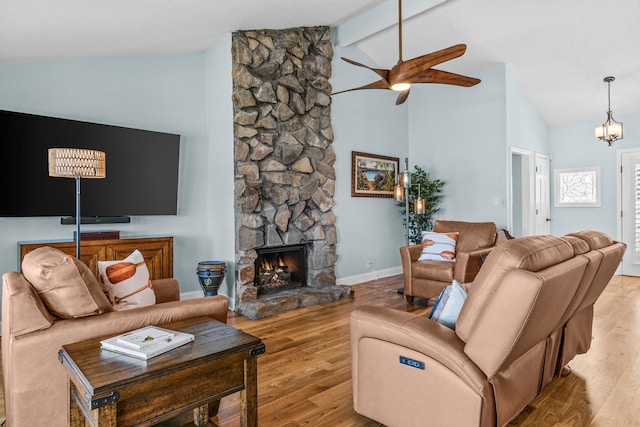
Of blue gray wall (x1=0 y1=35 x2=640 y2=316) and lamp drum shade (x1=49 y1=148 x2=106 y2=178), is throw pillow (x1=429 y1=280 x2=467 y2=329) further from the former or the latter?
blue gray wall (x1=0 y1=35 x2=640 y2=316)

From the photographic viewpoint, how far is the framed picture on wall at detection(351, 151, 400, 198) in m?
5.72

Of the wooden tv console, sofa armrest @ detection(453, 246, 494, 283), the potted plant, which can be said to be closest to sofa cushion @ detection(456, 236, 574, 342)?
sofa armrest @ detection(453, 246, 494, 283)

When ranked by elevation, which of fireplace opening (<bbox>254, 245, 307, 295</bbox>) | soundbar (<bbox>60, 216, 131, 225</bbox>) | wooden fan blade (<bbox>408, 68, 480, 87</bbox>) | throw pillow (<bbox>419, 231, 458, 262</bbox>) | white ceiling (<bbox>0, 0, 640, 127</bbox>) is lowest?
fireplace opening (<bbox>254, 245, 307, 295</bbox>)

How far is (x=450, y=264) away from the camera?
4.33m

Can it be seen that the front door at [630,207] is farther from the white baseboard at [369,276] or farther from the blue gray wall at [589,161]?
the white baseboard at [369,276]

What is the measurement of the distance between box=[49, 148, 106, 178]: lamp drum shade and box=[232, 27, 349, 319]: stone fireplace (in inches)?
68.7

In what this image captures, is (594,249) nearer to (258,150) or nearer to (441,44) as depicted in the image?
(258,150)

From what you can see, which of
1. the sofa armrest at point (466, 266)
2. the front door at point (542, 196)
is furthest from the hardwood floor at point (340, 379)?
the front door at point (542, 196)

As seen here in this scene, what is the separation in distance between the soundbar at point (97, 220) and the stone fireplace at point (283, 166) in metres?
1.18

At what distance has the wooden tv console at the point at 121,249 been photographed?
137 inches

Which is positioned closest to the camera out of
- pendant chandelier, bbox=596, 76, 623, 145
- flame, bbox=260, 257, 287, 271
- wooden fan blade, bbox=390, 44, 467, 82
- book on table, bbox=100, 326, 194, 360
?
book on table, bbox=100, 326, 194, 360

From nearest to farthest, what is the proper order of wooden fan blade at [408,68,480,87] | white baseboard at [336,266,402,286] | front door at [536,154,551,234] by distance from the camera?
wooden fan blade at [408,68,480,87] < white baseboard at [336,266,402,286] < front door at [536,154,551,234]

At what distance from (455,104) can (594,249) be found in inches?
177

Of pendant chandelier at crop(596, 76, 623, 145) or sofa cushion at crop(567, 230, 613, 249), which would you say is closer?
sofa cushion at crop(567, 230, 613, 249)
